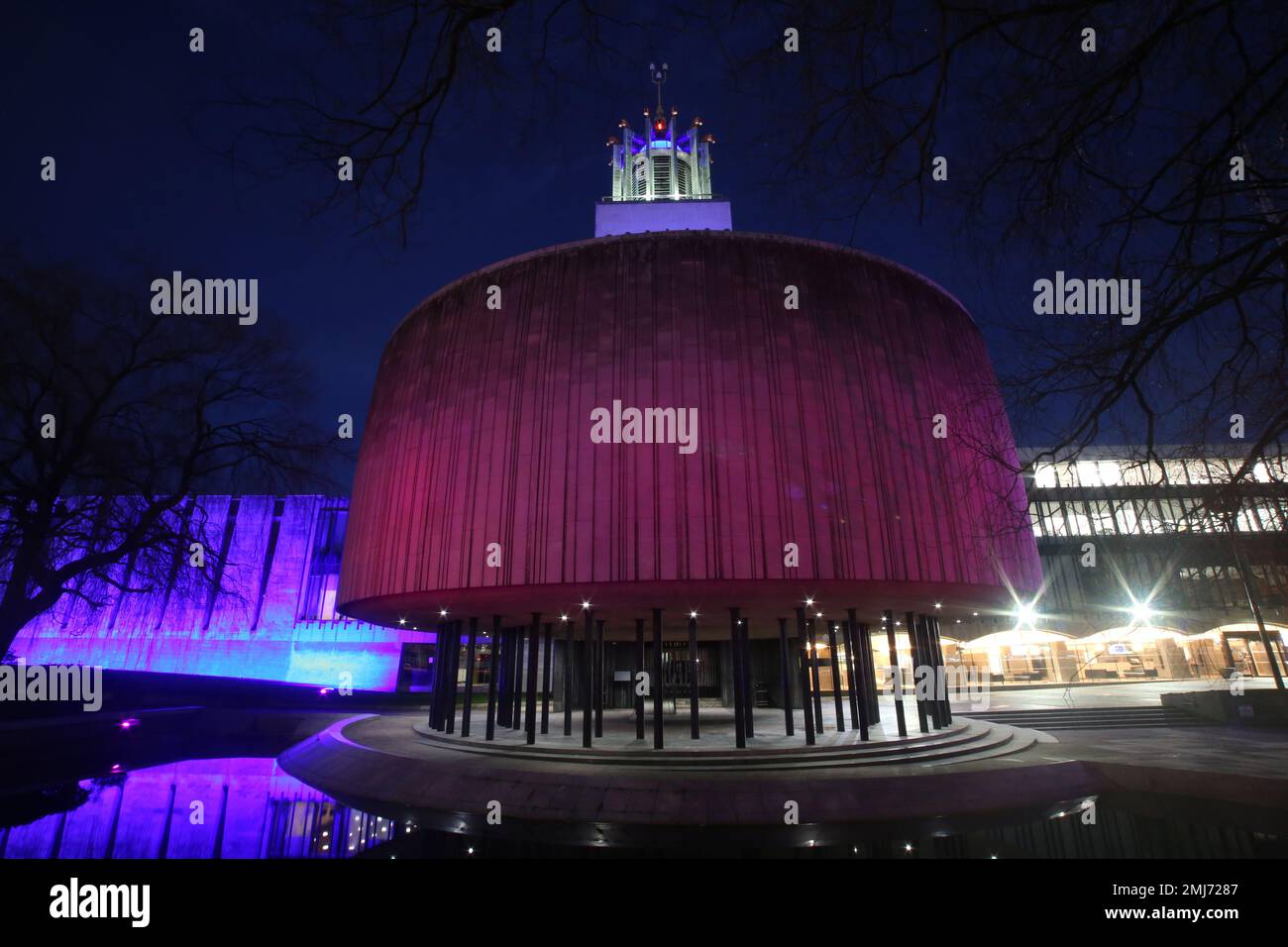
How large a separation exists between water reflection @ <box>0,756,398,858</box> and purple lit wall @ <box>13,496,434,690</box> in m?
26.4

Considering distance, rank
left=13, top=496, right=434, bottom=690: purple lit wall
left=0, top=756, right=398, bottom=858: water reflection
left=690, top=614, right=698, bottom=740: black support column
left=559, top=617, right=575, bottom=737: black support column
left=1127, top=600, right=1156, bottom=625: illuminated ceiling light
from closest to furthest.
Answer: left=0, top=756, right=398, bottom=858: water reflection → left=690, top=614, right=698, bottom=740: black support column → left=559, top=617, right=575, bottom=737: black support column → left=1127, top=600, right=1156, bottom=625: illuminated ceiling light → left=13, top=496, right=434, bottom=690: purple lit wall

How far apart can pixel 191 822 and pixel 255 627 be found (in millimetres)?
33183

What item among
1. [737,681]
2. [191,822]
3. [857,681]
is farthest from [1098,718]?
[191,822]

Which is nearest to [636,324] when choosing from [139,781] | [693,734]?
[693,734]

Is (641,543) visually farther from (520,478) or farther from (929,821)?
(929,821)

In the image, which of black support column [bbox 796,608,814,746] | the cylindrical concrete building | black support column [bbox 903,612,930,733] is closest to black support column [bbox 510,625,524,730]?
the cylindrical concrete building

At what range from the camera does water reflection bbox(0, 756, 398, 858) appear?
7.45 m

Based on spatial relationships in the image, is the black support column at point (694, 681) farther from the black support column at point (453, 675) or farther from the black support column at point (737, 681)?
the black support column at point (453, 675)

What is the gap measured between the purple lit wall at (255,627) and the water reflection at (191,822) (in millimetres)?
26371

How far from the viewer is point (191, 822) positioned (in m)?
8.73

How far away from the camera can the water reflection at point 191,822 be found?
745 centimetres

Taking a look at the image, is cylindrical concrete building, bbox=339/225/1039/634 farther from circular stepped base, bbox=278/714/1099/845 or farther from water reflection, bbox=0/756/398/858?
water reflection, bbox=0/756/398/858

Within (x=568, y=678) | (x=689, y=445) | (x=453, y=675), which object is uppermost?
(x=689, y=445)

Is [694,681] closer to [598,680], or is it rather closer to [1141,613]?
[598,680]
